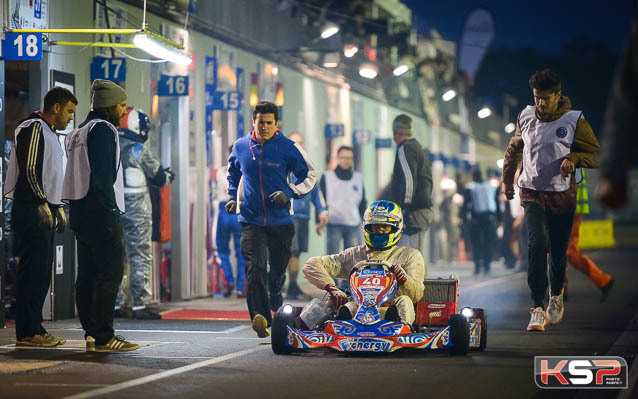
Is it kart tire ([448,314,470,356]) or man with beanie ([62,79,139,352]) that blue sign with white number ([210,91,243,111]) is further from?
kart tire ([448,314,470,356])

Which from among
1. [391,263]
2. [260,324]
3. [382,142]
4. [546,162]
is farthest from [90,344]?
[382,142]

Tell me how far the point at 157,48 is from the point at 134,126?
0.91 m

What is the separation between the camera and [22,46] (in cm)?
1274

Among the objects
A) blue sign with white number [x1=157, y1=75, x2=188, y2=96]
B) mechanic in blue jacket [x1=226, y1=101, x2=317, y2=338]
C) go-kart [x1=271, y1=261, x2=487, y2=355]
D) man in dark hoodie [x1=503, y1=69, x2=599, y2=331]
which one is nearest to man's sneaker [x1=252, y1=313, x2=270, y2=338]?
mechanic in blue jacket [x1=226, y1=101, x2=317, y2=338]

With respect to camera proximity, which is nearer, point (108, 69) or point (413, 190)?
point (413, 190)

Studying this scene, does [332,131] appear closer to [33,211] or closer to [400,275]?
[33,211]

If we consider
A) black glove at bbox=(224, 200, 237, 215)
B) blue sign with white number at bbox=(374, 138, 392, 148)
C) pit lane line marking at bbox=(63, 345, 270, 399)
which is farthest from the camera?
blue sign with white number at bbox=(374, 138, 392, 148)

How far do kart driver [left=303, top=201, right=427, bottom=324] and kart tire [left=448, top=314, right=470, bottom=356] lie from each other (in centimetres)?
48

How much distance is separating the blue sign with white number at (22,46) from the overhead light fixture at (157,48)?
1.22 metres

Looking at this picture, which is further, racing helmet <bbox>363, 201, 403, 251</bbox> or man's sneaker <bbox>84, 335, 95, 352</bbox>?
racing helmet <bbox>363, 201, 403, 251</bbox>

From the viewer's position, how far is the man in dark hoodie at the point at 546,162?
37.8ft

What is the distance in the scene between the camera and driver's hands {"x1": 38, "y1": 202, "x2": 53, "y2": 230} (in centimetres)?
1067

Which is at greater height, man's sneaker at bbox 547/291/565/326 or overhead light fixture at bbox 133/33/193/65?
overhead light fixture at bbox 133/33/193/65

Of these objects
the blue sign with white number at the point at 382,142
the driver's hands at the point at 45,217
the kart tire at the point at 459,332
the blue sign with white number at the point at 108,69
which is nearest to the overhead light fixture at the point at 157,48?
the blue sign with white number at the point at 108,69
